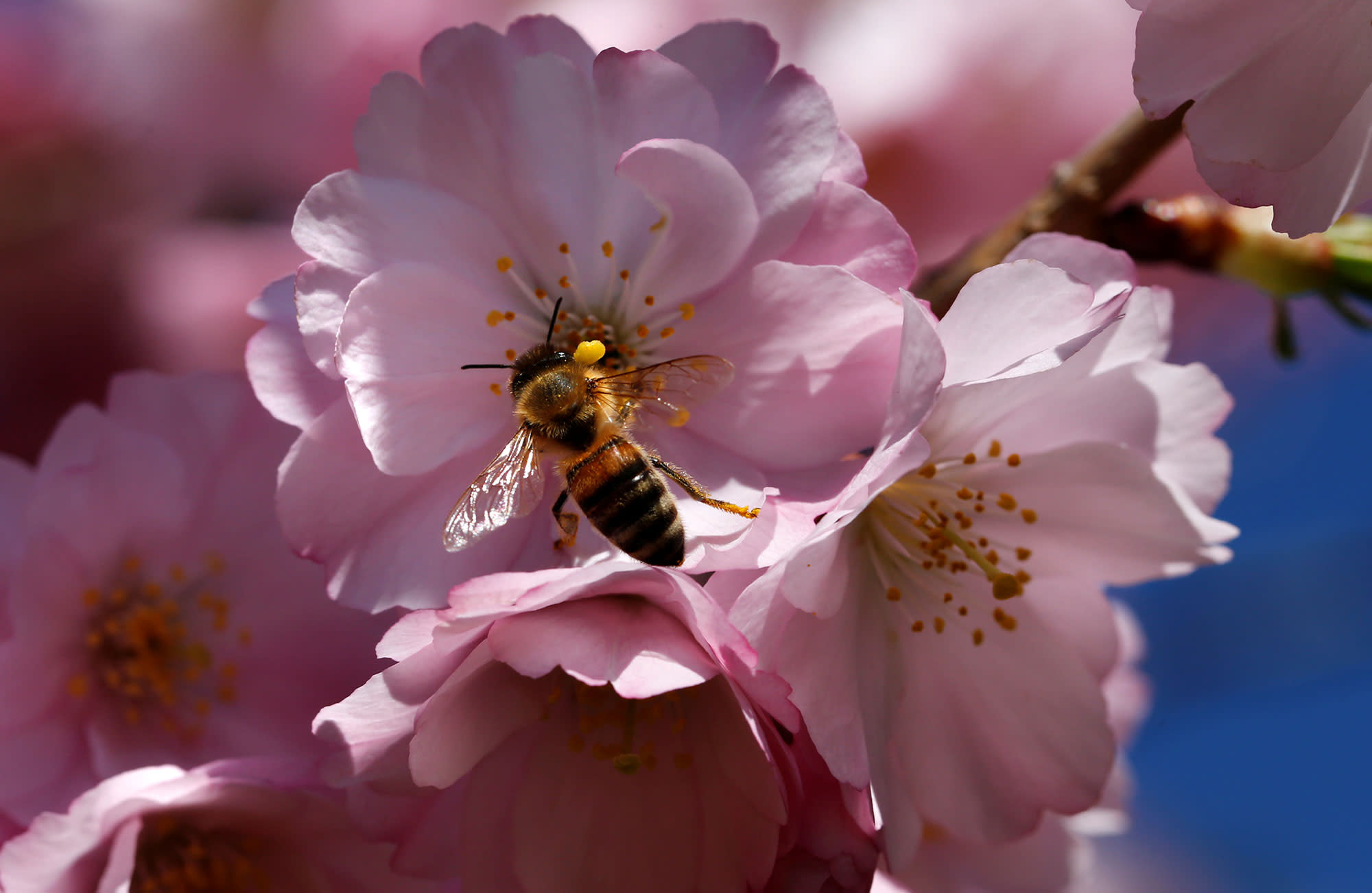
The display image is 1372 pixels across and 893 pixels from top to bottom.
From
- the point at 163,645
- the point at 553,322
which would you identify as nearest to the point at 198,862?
the point at 163,645

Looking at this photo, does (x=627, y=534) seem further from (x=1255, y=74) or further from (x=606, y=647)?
(x=1255, y=74)

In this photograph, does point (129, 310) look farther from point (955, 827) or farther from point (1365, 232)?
point (1365, 232)

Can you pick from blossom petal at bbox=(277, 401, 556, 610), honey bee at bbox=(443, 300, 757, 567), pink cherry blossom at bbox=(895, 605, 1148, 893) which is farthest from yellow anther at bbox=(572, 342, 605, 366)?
pink cherry blossom at bbox=(895, 605, 1148, 893)

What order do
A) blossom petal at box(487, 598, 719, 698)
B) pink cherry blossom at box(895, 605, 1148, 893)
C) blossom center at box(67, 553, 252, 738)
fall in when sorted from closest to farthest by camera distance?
blossom petal at box(487, 598, 719, 698), blossom center at box(67, 553, 252, 738), pink cherry blossom at box(895, 605, 1148, 893)

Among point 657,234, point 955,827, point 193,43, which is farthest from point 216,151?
point 955,827

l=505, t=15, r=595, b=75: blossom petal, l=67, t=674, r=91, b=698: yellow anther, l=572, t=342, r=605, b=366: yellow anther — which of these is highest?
l=505, t=15, r=595, b=75: blossom petal

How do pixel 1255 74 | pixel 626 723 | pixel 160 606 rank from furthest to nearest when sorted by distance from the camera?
pixel 160 606 < pixel 626 723 < pixel 1255 74

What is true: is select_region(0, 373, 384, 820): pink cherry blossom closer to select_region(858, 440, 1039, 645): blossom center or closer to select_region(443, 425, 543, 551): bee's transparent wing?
select_region(443, 425, 543, 551): bee's transparent wing
